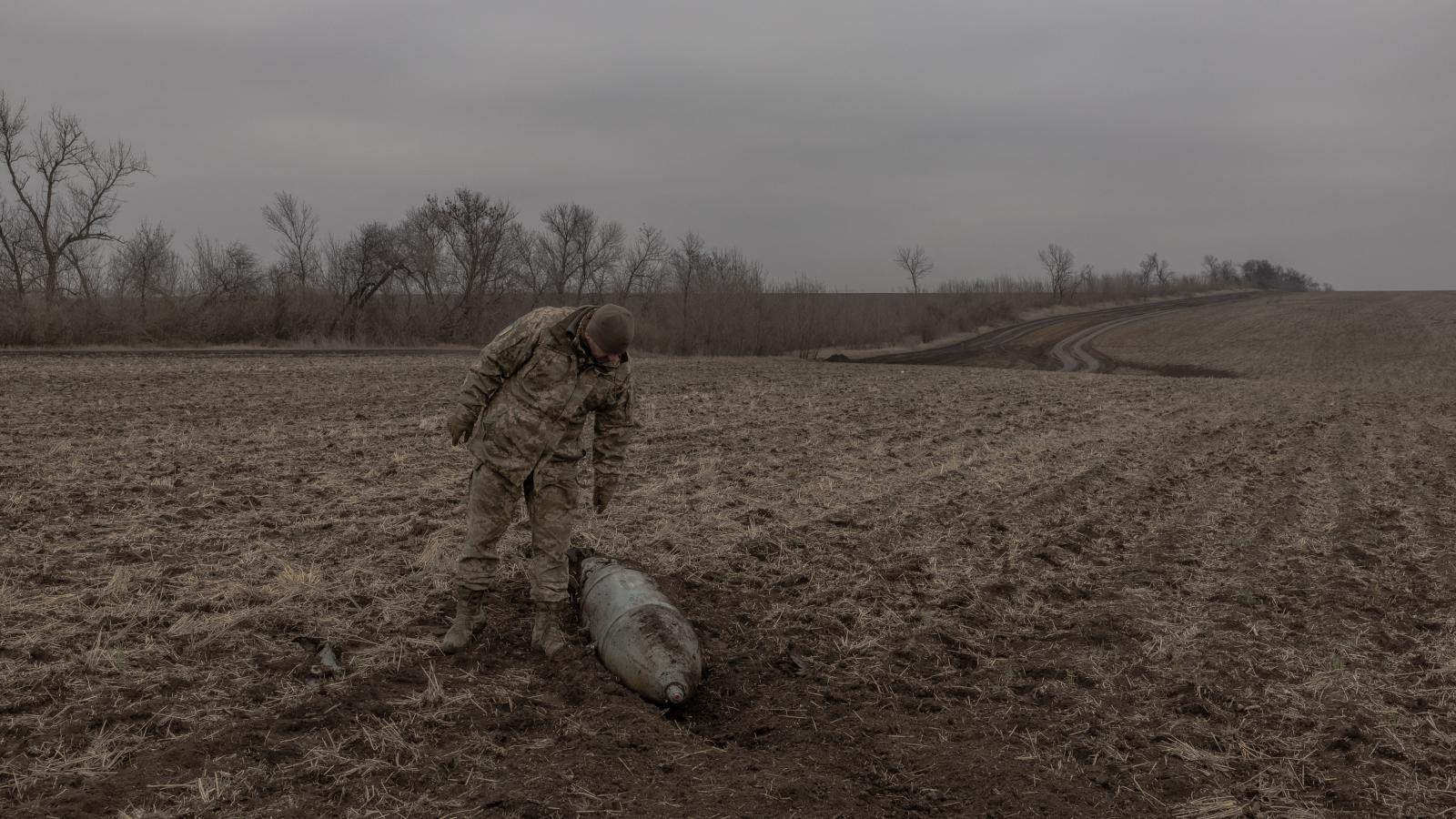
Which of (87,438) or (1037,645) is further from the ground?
(87,438)

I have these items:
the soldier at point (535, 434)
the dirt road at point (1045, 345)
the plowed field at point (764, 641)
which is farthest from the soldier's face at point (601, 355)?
the dirt road at point (1045, 345)

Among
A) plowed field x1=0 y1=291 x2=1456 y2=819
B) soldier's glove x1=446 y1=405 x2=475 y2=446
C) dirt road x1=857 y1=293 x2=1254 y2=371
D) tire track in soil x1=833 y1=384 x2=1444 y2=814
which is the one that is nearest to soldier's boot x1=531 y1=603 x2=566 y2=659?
plowed field x1=0 y1=291 x2=1456 y2=819

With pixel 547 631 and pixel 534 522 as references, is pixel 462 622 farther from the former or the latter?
pixel 534 522

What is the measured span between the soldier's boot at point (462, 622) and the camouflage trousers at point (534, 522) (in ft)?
0.26

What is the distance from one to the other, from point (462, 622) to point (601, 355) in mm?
1816

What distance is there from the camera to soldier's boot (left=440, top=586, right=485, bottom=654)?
5305 mm

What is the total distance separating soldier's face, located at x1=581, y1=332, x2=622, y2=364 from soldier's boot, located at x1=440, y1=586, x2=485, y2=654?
5.22ft

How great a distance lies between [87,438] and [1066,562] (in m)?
11.7

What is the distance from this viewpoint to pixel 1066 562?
7.61 metres

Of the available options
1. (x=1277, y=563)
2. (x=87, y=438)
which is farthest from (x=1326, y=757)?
(x=87, y=438)

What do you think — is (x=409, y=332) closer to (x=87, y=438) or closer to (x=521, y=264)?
(x=521, y=264)

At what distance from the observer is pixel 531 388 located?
5.34m

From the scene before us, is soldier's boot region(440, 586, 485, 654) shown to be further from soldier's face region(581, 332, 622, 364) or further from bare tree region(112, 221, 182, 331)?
bare tree region(112, 221, 182, 331)

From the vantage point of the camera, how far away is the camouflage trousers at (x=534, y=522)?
5.41m
